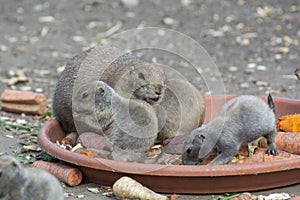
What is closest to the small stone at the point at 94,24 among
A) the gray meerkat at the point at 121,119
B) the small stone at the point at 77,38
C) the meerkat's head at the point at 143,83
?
the small stone at the point at 77,38

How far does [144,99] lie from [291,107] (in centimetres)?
120

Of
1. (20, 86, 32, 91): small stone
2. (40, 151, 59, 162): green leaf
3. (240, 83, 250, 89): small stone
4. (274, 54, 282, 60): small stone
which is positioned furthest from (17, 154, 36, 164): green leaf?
(274, 54, 282, 60): small stone

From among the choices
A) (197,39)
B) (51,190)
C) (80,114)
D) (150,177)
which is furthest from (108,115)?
(197,39)

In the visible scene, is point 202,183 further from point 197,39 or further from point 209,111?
point 197,39

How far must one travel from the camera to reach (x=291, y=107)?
521 cm

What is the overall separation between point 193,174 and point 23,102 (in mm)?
2580

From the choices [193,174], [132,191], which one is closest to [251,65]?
[193,174]

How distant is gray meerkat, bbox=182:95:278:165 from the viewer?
4312mm

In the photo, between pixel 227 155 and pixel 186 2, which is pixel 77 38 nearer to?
pixel 186 2

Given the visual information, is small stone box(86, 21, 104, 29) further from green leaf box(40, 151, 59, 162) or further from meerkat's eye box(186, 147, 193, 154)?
meerkat's eye box(186, 147, 193, 154)

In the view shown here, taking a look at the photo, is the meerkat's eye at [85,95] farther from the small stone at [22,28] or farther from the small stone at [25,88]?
the small stone at [22,28]

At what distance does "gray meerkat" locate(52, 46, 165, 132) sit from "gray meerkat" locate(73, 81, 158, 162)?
407 mm

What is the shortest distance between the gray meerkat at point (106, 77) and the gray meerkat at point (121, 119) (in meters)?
0.41

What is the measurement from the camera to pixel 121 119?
4.52m
